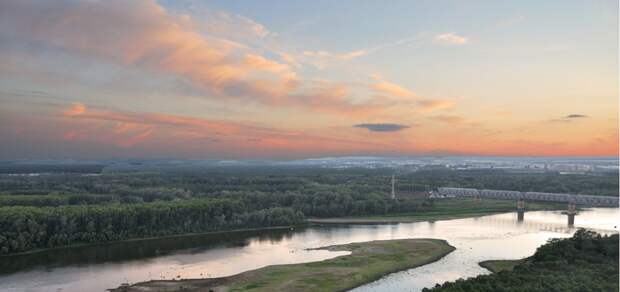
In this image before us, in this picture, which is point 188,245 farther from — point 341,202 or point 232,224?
point 341,202

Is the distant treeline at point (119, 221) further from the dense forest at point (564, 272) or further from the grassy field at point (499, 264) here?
the dense forest at point (564, 272)

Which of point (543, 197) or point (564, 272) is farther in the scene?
point (543, 197)

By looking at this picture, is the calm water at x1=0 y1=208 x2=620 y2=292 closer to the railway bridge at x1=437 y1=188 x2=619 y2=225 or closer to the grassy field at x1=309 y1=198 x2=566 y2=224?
the grassy field at x1=309 y1=198 x2=566 y2=224

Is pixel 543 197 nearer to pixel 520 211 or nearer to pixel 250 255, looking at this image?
pixel 520 211

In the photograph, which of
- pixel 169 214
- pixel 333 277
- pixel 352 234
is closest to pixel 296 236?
pixel 352 234

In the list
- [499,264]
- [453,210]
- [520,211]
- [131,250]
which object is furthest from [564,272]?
[453,210]

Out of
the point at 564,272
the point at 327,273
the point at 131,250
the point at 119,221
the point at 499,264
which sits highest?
the point at 564,272

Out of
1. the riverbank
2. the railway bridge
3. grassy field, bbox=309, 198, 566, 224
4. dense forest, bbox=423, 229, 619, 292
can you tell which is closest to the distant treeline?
the riverbank
